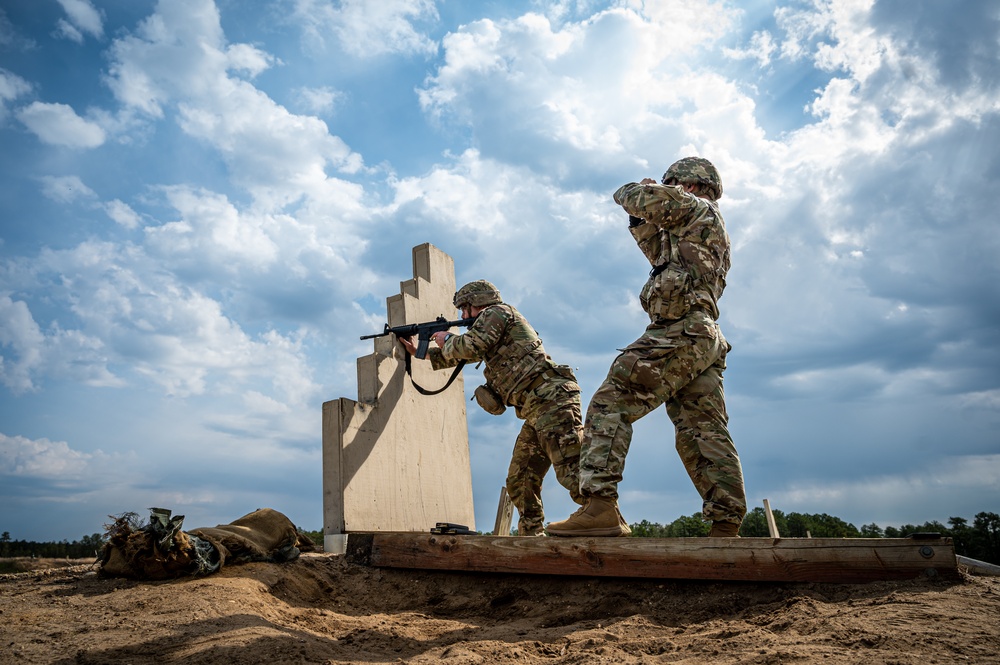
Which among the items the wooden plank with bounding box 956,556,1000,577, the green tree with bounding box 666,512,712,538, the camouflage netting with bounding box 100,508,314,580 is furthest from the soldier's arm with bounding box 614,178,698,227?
the green tree with bounding box 666,512,712,538

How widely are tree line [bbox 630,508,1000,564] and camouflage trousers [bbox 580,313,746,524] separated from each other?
485 mm

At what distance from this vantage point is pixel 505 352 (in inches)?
219

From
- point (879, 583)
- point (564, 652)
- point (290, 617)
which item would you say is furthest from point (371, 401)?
point (879, 583)

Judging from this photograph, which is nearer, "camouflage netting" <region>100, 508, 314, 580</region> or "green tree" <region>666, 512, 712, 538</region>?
"camouflage netting" <region>100, 508, 314, 580</region>

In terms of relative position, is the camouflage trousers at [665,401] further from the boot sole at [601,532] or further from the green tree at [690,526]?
the green tree at [690,526]

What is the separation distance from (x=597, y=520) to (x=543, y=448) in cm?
159

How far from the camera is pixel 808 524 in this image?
8016 millimetres

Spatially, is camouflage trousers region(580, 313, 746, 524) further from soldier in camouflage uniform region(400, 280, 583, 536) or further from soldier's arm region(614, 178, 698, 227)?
soldier in camouflage uniform region(400, 280, 583, 536)

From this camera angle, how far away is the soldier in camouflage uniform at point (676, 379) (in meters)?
3.99

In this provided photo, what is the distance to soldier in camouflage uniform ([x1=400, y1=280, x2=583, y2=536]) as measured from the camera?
5301 millimetres

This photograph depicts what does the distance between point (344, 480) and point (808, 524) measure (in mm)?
5472

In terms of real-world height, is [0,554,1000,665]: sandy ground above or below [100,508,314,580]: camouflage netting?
below

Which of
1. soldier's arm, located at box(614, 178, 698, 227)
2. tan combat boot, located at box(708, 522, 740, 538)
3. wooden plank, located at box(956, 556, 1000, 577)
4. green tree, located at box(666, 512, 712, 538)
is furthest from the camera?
green tree, located at box(666, 512, 712, 538)

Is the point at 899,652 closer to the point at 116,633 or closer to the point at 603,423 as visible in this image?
the point at 603,423
